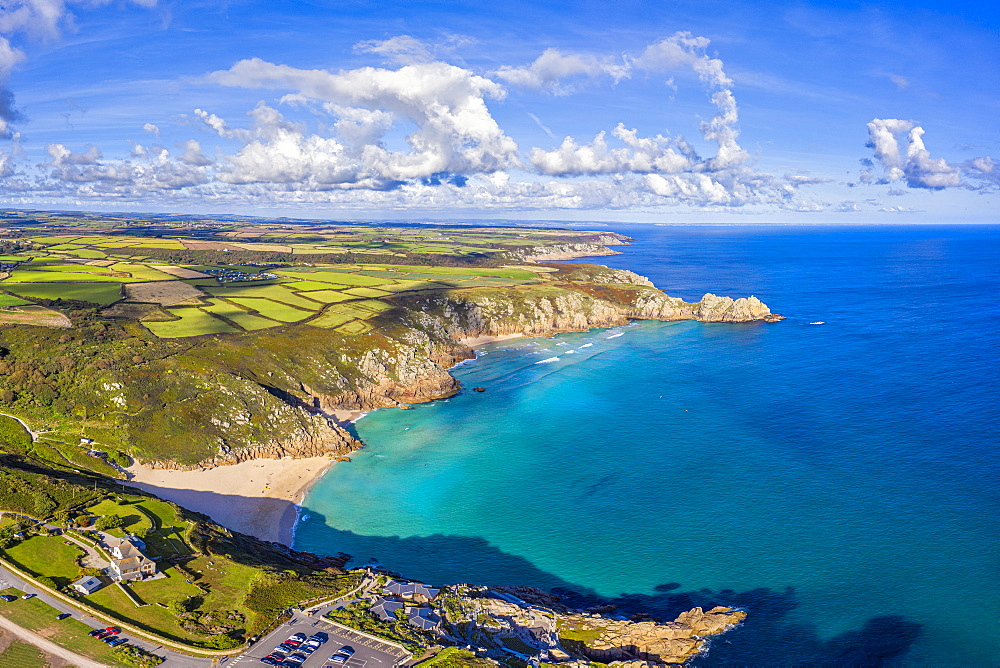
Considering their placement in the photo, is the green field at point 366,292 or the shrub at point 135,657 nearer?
the shrub at point 135,657

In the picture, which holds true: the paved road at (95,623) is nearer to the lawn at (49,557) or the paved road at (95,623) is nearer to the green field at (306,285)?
the lawn at (49,557)

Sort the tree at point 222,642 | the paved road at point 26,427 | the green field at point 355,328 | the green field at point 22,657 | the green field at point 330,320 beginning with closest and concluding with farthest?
the green field at point 22,657, the tree at point 222,642, the paved road at point 26,427, the green field at point 355,328, the green field at point 330,320

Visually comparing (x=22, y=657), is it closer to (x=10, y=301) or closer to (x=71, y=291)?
(x=10, y=301)

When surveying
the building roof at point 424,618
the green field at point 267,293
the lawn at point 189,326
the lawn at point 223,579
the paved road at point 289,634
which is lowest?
the building roof at point 424,618

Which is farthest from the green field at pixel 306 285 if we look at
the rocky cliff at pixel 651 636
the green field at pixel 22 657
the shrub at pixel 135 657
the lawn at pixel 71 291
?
the rocky cliff at pixel 651 636

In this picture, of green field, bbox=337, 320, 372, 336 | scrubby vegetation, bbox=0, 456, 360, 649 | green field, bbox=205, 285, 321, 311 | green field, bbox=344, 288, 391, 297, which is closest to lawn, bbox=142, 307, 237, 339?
green field, bbox=337, 320, 372, 336

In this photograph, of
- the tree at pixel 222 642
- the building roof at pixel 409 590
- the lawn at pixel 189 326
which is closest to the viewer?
the tree at pixel 222 642

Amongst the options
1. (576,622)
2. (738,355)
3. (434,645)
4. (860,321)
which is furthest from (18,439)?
(860,321)
